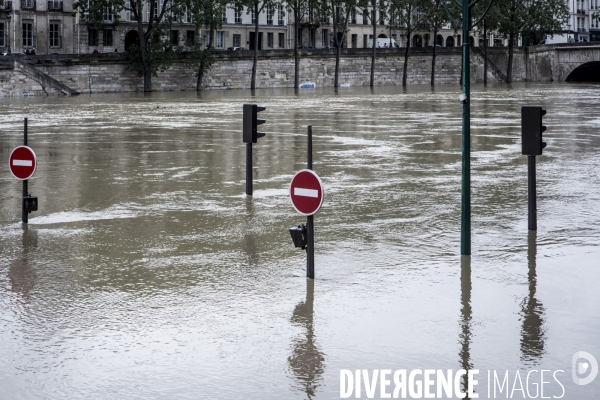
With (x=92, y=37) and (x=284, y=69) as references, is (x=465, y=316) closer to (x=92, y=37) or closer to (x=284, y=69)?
(x=284, y=69)

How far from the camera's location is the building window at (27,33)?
78.7 m

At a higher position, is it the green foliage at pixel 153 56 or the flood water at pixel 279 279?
the green foliage at pixel 153 56

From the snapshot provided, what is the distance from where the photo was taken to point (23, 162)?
468 inches

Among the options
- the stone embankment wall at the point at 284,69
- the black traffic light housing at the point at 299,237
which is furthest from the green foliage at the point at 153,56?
the black traffic light housing at the point at 299,237

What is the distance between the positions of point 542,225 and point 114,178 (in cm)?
803

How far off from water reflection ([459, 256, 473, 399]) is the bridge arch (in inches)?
3438

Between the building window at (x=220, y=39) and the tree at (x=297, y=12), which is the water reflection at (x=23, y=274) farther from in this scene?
the building window at (x=220, y=39)

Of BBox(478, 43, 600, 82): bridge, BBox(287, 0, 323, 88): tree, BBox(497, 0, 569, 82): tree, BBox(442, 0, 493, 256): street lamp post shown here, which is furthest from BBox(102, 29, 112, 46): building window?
BBox(442, 0, 493, 256): street lamp post

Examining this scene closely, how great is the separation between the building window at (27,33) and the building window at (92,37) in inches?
297

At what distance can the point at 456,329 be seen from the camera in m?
7.51

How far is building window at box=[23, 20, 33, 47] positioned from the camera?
78.7 meters

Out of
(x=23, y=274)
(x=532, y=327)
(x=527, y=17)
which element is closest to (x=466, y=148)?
(x=532, y=327)

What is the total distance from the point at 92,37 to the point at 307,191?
80919 millimetres

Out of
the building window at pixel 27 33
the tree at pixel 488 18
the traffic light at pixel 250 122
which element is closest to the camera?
the traffic light at pixel 250 122
